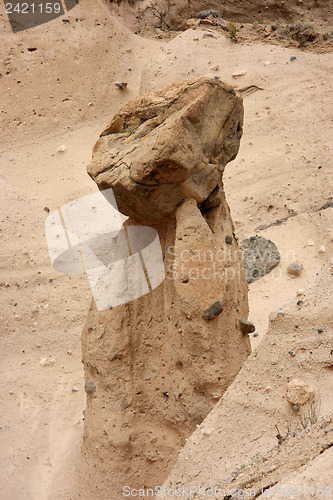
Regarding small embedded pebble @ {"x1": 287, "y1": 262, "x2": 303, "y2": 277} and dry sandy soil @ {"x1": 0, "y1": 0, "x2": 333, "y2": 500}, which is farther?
small embedded pebble @ {"x1": 287, "y1": 262, "x2": 303, "y2": 277}

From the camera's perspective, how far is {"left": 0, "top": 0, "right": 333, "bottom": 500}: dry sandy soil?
259 inches

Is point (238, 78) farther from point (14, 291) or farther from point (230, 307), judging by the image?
point (230, 307)

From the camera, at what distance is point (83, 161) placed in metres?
8.73

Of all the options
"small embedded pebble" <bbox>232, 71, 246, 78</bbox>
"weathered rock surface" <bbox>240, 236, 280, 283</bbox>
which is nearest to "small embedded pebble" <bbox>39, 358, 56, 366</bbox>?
"weathered rock surface" <bbox>240, 236, 280, 283</bbox>

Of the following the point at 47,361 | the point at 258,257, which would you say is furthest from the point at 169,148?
the point at 258,257

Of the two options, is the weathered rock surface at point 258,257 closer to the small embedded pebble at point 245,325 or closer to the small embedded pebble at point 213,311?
the small embedded pebble at point 245,325

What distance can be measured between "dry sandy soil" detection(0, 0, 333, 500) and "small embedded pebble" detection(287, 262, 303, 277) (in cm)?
7

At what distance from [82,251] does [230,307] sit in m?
4.16

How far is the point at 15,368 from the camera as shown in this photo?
6.71 meters

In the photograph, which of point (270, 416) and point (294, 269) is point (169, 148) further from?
point (294, 269)

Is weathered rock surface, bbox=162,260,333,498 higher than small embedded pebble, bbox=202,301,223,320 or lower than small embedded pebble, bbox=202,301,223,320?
lower

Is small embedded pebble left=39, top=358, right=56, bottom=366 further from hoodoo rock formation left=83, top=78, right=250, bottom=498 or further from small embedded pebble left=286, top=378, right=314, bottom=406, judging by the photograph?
small embedded pebble left=286, top=378, right=314, bottom=406

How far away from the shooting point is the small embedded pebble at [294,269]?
23.6ft

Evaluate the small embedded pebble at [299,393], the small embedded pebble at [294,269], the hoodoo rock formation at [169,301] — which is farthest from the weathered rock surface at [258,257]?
the small embedded pebble at [299,393]
